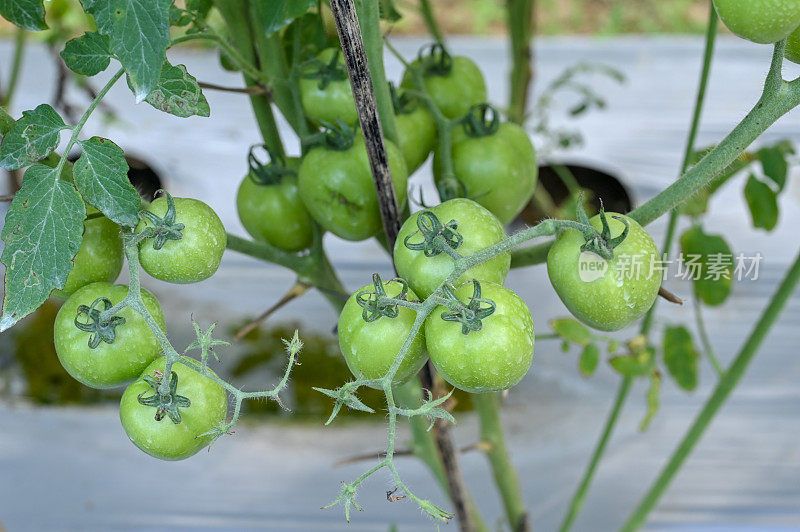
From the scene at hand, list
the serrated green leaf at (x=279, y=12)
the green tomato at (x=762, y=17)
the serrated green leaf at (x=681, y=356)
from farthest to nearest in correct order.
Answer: the serrated green leaf at (x=681, y=356) < the serrated green leaf at (x=279, y=12) < the green tomato at (x=762, y=17)

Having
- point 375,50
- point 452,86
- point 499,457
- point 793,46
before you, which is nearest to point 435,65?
point 452,86

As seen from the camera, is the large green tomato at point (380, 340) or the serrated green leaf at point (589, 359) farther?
the serrated green leaf at point (589, 359)

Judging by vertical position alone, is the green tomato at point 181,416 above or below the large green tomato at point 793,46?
below

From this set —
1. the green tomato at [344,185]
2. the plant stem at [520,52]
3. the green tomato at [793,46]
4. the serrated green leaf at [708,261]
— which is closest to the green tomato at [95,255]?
the green tomato at [344,185]

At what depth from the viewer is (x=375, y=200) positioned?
0.46 meters

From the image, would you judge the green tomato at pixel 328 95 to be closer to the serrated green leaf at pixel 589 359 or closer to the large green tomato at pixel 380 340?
the large green tomato at pixel 380 340

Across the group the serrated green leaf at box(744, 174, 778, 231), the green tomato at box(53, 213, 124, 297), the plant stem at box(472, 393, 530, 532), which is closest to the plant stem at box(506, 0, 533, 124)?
the serrated green leaf at box(744, 174, 778, 231)

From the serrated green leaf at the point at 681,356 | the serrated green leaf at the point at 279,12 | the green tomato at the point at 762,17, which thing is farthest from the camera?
the serrated green leaf at the point at 681,356

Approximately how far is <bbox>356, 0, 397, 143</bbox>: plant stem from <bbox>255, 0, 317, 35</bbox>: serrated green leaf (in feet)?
0.13

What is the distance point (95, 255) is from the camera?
0.39 metres

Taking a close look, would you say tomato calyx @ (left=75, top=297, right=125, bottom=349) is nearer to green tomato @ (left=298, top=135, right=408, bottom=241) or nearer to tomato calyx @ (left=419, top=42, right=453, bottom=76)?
green tomato @ (left=298, top=135, right=408, bottom=241)

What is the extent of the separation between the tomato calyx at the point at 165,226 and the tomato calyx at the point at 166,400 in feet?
0.21

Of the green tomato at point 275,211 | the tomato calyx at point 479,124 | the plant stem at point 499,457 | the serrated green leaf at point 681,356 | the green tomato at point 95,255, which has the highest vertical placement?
the serrated green leaf at point 681,356

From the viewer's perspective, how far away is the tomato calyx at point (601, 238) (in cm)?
35
